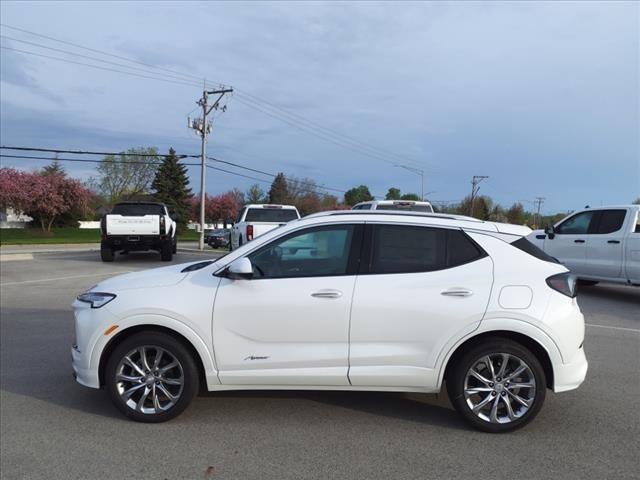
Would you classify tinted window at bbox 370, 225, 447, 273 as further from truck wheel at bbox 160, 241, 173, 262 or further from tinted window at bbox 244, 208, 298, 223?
truck wheel at bbox 160, 241, 173, 262

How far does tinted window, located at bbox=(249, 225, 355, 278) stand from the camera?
4289mm

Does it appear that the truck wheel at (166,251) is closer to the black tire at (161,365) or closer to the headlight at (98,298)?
the headlight at (98,298)

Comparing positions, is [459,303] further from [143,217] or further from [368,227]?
[143,217]

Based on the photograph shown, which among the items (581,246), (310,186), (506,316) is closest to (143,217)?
(581,246)

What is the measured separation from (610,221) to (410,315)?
351 inches

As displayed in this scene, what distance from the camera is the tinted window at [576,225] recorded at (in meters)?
11.5

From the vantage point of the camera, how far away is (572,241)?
38.4 feet

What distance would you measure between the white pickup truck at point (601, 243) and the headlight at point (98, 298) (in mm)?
8983

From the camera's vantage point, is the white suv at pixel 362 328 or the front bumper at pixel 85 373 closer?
the white suv at pixel 362 328

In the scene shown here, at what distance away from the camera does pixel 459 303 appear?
4.08 meters

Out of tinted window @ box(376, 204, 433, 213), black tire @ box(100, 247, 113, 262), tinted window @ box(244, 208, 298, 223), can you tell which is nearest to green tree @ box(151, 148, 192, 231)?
black tire @ box(100, 247, 113, 262)

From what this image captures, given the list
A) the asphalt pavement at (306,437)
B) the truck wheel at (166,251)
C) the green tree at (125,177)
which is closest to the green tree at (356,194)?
the green tree at (125,177)

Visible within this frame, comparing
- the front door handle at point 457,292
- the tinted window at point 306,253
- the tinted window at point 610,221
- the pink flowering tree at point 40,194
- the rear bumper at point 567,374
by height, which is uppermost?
the pink flowering tree at point 40,194

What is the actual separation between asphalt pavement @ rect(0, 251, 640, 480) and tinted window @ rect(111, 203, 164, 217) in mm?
12933
